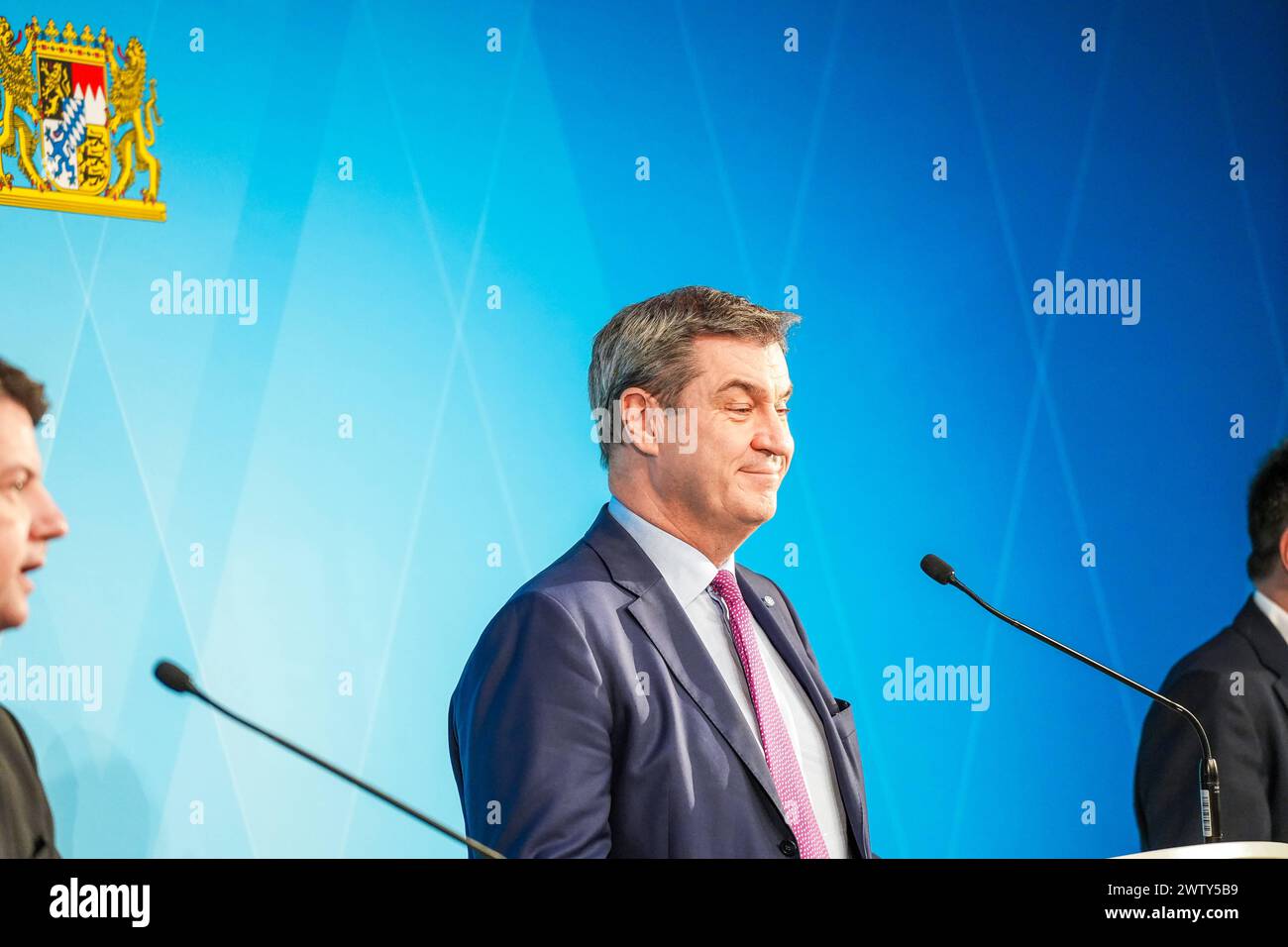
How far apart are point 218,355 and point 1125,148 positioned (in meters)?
2.37

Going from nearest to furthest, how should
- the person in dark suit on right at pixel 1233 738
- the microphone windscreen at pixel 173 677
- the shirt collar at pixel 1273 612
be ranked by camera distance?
the microphone windscreen at pixel 173 677, the person in dark suit on right at pixel 1233 738, the shirt collar at pixel 1273 612

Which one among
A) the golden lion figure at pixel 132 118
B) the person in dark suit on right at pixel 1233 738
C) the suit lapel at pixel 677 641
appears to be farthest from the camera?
the golden lion figure at pixel 132 118

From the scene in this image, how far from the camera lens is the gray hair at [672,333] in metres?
2.43

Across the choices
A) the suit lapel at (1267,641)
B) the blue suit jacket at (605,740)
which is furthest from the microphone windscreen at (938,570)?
the suit lapel at (1267,641)

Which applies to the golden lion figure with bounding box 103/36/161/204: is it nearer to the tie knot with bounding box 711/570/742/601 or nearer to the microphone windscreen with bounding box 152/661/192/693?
the tie knot with bounding box 711/570/742/601

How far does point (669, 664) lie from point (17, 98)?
1.98m

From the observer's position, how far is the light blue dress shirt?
223 cm

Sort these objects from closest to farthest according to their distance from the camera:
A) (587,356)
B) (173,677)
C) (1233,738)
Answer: (173,677) < (1233,738) < (587,356)

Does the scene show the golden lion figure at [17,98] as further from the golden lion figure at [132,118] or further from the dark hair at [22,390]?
the dark hair at [22,390]

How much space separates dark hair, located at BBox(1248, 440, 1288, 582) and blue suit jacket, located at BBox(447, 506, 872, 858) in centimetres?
138

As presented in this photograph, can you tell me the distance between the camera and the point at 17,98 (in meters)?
3.09

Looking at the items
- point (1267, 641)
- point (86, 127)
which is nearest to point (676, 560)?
point (1267, 641)

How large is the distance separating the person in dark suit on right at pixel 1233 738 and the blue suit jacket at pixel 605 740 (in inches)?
33.9

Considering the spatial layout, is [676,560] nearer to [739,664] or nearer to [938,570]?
[739,664]
